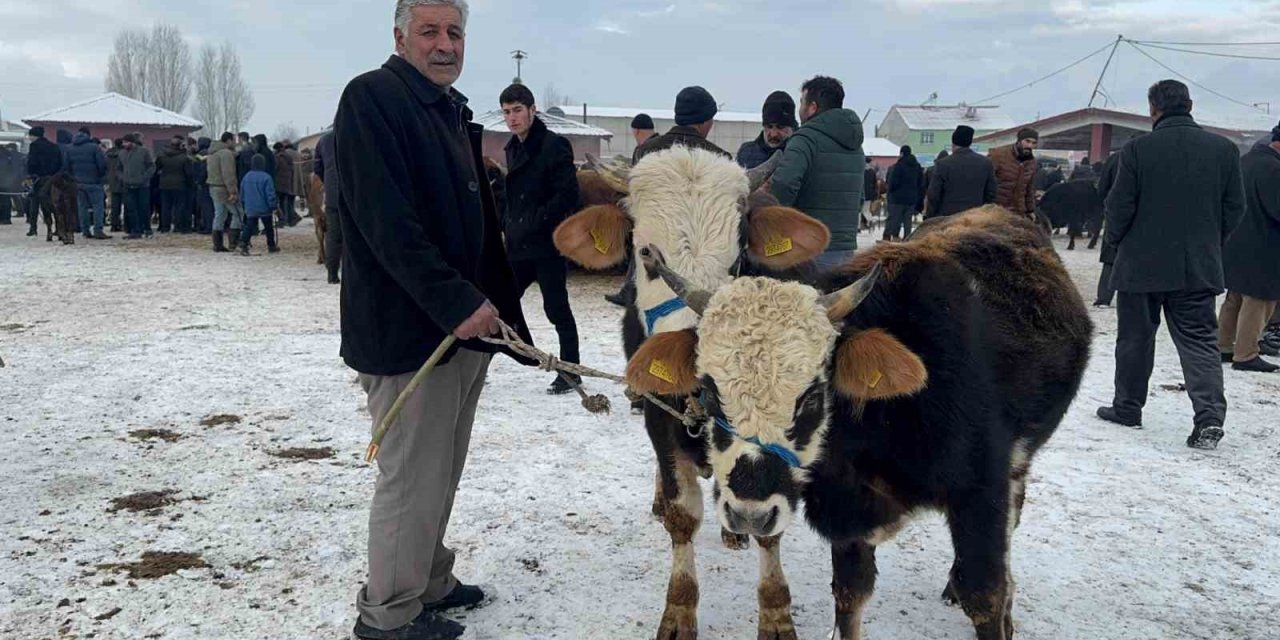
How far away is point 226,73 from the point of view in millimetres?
69000

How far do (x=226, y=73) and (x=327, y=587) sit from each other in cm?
7535

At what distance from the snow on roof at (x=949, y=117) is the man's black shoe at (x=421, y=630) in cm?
6962

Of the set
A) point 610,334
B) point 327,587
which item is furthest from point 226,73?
point 327,587

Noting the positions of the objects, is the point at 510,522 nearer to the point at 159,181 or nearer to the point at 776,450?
the point at 776,450

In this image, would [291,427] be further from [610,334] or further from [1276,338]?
[1276,338]

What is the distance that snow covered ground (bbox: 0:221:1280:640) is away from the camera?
345 cm

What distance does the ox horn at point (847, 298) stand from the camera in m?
2.77

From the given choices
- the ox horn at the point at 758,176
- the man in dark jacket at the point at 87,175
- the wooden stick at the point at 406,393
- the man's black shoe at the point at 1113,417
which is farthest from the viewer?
the man in dark jacket at the point at 87,175

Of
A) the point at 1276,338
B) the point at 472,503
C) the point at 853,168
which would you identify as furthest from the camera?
the point at 1276,338

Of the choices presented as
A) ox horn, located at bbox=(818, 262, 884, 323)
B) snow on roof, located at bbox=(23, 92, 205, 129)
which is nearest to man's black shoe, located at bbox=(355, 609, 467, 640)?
ox horn, located at bbox=(818, 262, 884, 323)

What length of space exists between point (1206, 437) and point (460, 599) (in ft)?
15.7

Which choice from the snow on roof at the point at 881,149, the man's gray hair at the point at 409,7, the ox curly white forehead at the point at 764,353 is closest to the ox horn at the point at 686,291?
the ox curly white forehead at the point at 764,353

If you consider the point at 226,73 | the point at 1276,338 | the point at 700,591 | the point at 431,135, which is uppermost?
the point at 226,73

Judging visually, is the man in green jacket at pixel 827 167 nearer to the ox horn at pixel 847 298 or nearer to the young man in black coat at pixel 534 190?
the young man in black coat at pixel 534 190
